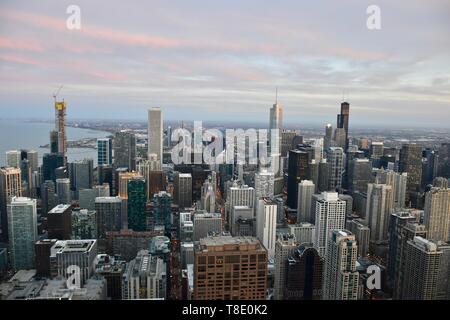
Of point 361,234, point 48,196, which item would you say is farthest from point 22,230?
point 361,234

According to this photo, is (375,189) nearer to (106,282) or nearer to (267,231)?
(267,231)

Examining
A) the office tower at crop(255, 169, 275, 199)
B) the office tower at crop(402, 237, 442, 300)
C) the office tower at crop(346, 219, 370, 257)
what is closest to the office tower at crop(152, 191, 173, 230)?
the office tower at crop(255, 169, 275, 199)

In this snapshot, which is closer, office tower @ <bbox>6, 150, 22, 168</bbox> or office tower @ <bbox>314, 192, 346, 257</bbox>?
office tower @ <bbox>314, 192, 346, 257</bbox>

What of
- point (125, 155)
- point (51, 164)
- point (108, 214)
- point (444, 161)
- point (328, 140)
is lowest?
point (108, 214)

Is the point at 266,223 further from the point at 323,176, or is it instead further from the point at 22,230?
the point at 22,230

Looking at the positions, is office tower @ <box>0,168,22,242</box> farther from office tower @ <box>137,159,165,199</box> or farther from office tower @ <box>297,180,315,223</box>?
office tower @ <box>297,180,315,223</box>

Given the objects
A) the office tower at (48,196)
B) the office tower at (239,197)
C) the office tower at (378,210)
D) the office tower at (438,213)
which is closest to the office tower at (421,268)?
the office tower at (438,213)
